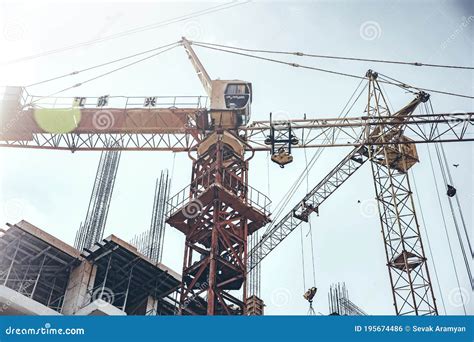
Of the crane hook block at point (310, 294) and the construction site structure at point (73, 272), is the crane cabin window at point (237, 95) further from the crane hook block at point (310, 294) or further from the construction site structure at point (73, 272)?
the crane hook block at point (310, 294)

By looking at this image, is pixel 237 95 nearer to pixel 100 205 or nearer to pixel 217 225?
pixel 217 225

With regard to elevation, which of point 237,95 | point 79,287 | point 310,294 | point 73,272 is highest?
point 237,95

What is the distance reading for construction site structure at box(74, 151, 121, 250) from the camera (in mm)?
42725

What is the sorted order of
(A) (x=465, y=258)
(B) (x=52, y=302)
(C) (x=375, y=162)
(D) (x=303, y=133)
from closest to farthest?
(B) (x=52, y=302) → (A) (x=465, y=258) → (D) (x=303, y=133) → (C) (x=375, y=162)

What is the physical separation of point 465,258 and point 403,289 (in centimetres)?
488

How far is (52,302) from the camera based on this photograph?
2770cm

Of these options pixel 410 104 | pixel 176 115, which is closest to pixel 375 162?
pixel 410 104

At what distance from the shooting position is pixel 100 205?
4616cm

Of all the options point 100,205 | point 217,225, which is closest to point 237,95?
point 217,225

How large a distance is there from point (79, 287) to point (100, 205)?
1954 centimetres

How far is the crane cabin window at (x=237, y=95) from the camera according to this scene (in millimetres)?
31984

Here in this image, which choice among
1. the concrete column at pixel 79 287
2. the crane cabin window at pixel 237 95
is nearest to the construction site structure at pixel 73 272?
the concrete column at pixel 79 287

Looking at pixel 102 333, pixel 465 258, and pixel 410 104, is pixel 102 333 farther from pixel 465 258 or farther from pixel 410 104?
pixel 410 104

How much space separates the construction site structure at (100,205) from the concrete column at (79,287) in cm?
1315
